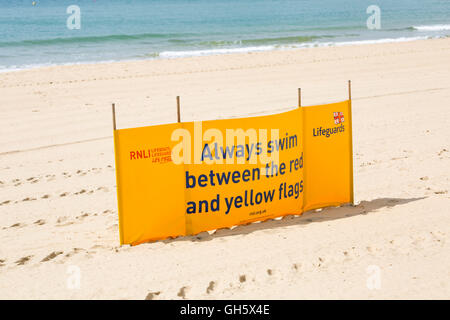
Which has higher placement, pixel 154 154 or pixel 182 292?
pixel 154 154

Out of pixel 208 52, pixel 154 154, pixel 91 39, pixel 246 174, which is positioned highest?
pixel 91 39

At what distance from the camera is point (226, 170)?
21.6ft

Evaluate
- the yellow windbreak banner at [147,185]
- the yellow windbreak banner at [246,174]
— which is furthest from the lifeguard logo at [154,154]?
the yellow windbreak banner at [246,174]

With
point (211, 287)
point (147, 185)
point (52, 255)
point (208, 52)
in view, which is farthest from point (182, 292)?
point (208, 52)

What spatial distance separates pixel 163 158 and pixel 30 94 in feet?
43.1

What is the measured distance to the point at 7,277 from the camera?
5.65 meters

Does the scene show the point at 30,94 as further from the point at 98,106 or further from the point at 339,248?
the point at 339,248

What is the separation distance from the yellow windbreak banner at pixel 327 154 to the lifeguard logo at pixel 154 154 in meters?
1.66

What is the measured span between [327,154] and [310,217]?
0.75 metres

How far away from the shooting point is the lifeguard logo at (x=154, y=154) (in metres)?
6.05

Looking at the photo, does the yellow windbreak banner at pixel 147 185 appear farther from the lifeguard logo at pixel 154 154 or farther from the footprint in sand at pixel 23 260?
the footprint in sand at pixel 23 260

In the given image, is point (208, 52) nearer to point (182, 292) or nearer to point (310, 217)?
point (310, 217)

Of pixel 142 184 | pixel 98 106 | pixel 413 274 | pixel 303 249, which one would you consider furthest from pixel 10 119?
pixel 413 274

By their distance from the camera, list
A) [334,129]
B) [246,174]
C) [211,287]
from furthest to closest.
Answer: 1. [334,129]
2. [246,174]
3. [211,287]
